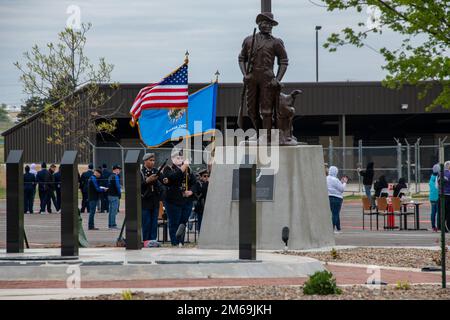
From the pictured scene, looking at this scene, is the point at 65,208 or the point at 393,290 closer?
the point at 393,290

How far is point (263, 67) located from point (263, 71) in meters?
0.08

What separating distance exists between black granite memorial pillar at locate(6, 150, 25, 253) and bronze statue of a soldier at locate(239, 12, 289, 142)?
5148 mm

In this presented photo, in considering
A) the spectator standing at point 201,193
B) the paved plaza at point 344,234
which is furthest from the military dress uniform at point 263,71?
Answer: the paved plaza at point 344,234

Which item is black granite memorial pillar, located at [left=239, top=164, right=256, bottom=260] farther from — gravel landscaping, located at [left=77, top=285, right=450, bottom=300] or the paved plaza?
the paved plaza

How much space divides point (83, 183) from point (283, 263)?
20.8 m

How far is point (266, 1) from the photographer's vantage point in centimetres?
2083

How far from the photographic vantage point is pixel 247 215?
16.3 metres

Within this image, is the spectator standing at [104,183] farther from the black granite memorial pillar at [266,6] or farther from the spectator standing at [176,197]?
the black granite memorial pillar at [266,6]

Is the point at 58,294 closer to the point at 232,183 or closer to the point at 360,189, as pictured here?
the point at 232,183

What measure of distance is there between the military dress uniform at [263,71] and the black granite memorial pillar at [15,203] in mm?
5161

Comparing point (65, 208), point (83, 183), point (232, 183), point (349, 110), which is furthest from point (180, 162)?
point (349, 110)

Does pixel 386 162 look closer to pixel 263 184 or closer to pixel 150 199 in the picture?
pixel 263 184

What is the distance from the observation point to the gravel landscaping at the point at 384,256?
17906mm

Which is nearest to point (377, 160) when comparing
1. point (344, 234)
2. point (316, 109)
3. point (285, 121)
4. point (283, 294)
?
point (316, 109)
